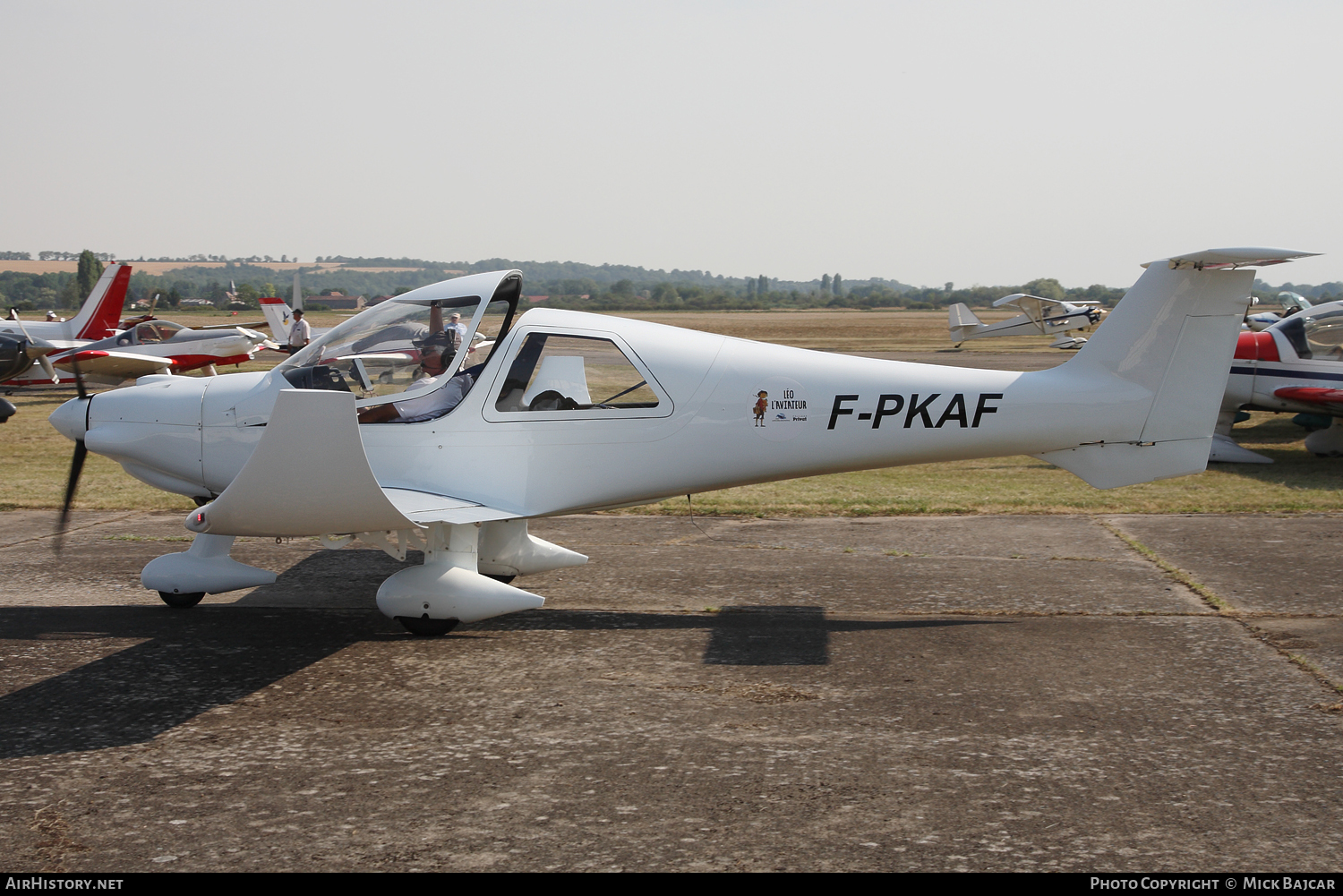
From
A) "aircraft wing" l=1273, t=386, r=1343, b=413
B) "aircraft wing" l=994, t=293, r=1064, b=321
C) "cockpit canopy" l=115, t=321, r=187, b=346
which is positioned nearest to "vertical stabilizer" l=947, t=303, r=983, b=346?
"aircraft wing" l=994, t=293, r=1064, b=321

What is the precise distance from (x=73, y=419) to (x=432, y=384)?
260 cm

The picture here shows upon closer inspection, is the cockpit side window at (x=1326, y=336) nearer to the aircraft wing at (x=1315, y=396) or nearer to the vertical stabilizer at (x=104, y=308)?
the aircraft wing at (x=1315, y=396)

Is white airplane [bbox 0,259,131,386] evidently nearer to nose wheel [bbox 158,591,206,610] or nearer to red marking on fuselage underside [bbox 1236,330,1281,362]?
nose wheel [bbox 158,591,206,610]

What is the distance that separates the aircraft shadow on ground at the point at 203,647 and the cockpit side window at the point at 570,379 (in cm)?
142

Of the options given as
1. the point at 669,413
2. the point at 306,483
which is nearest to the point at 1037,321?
the point at 669,413

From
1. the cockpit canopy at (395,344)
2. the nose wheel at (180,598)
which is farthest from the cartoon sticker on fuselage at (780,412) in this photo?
the nose wheel at (180,598)

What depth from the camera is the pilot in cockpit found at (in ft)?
21.9

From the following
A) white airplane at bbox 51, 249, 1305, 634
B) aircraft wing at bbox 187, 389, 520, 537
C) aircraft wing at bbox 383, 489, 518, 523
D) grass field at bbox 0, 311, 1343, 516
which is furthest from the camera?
grass field at bbox 0, 311, 1343, 516

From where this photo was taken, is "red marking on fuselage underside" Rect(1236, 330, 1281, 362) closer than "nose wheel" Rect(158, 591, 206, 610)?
No

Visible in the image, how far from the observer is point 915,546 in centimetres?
861

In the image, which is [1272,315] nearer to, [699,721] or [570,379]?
[570,379]

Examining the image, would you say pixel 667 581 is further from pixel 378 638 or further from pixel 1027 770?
pixel 1027 770

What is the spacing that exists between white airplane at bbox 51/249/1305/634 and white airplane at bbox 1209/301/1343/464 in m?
7.00

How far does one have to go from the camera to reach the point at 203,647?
6.05 metres
